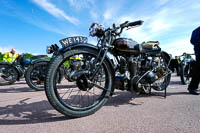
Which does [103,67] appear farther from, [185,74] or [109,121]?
[185,74]

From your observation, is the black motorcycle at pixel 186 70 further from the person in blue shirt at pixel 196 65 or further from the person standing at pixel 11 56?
the person standing at pixel 11 56

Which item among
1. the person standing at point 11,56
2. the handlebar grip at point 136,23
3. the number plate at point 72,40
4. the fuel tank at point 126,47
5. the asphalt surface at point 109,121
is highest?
the person standing at point 11,56

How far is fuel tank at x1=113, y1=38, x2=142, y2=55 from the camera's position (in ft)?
6.73

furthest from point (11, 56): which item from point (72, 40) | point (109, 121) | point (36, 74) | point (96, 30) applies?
point (109, 121)

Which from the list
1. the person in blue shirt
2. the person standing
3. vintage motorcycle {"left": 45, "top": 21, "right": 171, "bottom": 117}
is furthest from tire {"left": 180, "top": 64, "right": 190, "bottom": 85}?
the person standing

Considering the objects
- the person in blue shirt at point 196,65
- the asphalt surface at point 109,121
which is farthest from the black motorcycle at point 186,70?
the asphalt surface at point 109,121

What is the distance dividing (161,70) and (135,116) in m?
1.55

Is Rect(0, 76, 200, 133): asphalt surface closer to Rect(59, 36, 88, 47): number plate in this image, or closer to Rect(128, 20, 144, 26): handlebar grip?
Rect(59, 36, 88, 47): number plate

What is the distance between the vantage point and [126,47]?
6.77 feet

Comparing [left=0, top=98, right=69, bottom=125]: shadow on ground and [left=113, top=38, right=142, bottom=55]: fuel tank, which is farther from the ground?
[left=113, top=38, right=142, bottom=55]: fuel tank

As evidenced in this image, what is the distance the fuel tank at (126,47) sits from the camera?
2.05 m

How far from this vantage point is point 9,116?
1639 millimetres

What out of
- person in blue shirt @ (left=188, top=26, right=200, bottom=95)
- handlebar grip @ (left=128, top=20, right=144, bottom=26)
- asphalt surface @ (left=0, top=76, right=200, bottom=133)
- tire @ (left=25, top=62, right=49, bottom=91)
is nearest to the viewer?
asphalt surface @ (left=0, top=76, right=200, bottom=133)

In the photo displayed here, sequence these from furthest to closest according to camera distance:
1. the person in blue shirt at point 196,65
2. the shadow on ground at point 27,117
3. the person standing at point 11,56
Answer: the person standing at point 11,56 < the person in blue shirt at point 196,65 < the shadow on ground at point 27,117
